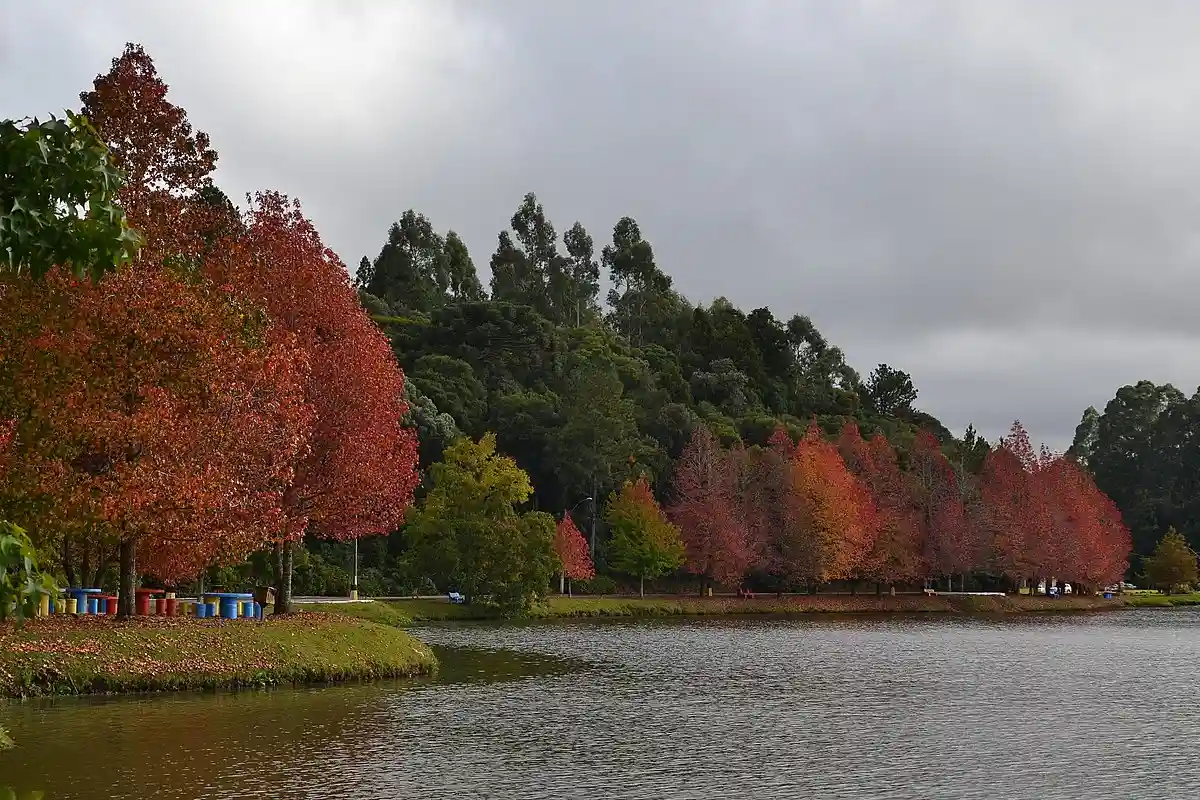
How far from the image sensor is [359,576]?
9619cm

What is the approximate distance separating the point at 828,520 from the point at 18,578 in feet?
339

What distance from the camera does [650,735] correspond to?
29891 mm

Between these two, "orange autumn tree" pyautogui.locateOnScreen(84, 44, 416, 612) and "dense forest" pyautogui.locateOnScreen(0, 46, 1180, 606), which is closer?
"dense forest" pyautogui.locateOnScreen(0, 46, 1180, 606)

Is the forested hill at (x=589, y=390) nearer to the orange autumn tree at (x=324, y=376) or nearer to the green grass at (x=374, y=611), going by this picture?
the green grass at (x=374, y=611)

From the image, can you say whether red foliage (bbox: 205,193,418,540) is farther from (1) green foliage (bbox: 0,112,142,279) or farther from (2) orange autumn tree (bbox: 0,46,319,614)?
(1) green foliage (bbox: 0,112,142,279)

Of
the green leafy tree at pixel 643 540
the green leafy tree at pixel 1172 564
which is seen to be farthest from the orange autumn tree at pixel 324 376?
the green leafy tree at pixel 1172 564

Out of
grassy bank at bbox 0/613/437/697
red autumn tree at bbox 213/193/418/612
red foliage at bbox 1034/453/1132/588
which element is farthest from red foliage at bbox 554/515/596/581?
grassy bank at bbox 0/613/437/697

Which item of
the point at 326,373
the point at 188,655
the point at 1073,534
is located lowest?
the point at 188,655

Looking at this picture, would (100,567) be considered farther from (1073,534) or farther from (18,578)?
(1073,534)

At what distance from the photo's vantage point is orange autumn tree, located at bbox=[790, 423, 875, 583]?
351ft

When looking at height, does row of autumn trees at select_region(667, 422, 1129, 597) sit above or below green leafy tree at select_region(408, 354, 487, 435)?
below

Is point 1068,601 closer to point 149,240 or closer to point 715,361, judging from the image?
point 715,361

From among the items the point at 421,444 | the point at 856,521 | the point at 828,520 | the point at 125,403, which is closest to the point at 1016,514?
the point at 856,521

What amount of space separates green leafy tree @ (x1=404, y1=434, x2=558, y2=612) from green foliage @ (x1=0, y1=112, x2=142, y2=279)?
7305 cm
